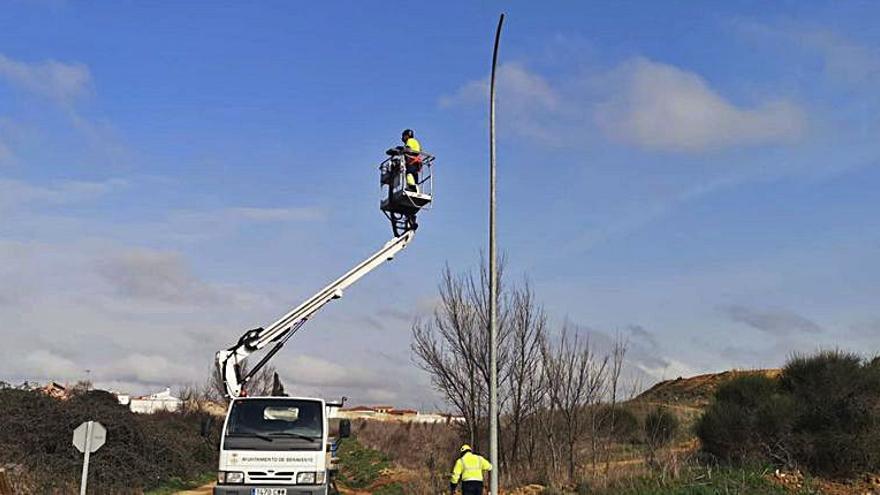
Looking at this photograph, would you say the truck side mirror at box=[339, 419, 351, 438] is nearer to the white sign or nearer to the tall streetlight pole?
the tall streetlight pole

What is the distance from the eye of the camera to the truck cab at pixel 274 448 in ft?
53.8

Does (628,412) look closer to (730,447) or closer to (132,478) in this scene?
(730,447)

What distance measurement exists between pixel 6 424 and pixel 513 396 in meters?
16.5

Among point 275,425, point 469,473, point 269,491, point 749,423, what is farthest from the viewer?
point 749,423

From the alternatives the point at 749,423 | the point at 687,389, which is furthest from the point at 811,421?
the point at 687,389

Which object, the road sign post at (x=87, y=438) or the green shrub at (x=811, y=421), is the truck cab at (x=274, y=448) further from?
the green shrub at (x=811, y=421)

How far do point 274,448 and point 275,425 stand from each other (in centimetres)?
56

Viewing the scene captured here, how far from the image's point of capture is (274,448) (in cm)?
1667

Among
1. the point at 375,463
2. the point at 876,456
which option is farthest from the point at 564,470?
the point at 375,463

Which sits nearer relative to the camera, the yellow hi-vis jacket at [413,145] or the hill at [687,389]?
the yellow hi-vis jacket at [413,145]

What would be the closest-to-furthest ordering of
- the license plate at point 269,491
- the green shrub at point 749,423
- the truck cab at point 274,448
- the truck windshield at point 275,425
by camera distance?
the license plate at point 269,491 < the truck cab at point 274,448 < the truck windshield at point 275,425 < the green shrub at point 749,423

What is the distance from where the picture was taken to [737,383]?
28266 millimetres

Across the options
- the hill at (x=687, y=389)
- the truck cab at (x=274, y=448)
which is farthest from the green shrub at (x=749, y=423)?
the hill at (x=687, y=389)

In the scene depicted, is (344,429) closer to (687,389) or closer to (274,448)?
(274,448)
